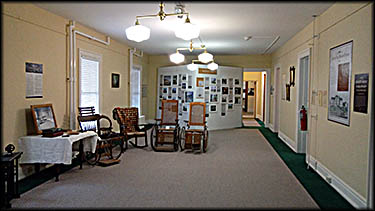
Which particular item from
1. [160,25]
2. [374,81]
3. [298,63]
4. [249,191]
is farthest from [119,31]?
[374,81]

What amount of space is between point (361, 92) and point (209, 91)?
6.73 meters

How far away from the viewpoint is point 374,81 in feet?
3.79

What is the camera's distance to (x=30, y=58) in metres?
4.57

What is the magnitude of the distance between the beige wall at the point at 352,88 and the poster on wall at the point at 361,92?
2.7 inches

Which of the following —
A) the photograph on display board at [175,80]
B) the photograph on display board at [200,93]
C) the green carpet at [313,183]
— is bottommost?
the green carpet at [313,183]

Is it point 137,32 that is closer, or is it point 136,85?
point 137,32

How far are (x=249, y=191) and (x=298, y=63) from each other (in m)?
3.83

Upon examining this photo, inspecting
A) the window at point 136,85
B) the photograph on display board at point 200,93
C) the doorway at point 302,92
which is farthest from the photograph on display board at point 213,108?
the doorway at point 302,92

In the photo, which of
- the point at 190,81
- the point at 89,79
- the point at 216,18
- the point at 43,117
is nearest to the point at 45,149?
the point at 43,117

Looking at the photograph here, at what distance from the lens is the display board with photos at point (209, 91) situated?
32.7 ft

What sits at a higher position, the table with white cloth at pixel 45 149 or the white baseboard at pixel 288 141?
the table with white cloth at pixel 45 149

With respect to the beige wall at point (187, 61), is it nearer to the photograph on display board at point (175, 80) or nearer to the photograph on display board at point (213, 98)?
the photograph on display board at point (175, 80)

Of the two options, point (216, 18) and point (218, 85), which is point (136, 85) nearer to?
point (218, 85)

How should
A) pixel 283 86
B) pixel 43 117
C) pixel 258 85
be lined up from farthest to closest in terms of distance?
1. pixel 258 85
2. pixel 283 86
3. pixel 43 117
